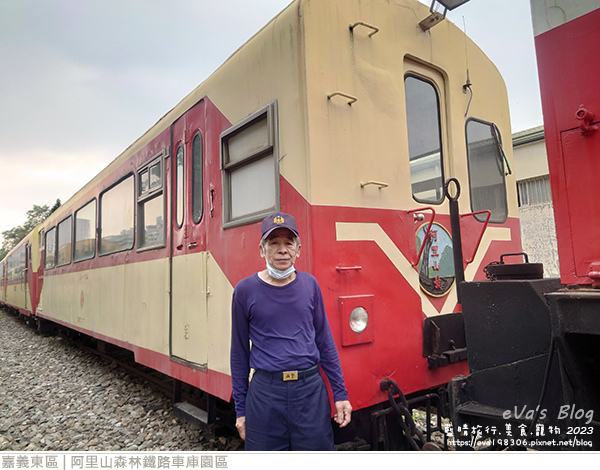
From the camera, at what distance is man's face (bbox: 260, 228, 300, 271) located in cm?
208

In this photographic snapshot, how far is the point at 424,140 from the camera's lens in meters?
3.18

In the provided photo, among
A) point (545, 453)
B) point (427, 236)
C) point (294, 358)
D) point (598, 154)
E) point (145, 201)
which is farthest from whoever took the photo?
point (145, 201)

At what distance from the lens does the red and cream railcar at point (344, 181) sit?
2.48 m

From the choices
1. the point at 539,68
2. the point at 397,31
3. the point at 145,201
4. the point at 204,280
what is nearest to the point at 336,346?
the point at 204,280

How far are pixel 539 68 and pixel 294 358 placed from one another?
1.55 meters

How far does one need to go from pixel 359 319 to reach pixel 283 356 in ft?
2.07

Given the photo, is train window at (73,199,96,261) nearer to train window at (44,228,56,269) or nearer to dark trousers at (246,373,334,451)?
train window at (44,228,56,269)

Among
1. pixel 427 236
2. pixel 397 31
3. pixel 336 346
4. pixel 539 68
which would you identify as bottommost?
pixel 336 346

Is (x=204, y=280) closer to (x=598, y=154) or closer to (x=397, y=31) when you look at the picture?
(x=397, y=31)

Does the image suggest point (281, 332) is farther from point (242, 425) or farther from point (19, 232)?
point (19, 232)

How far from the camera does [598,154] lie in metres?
1.58

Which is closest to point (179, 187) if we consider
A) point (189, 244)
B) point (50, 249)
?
point (189, 244)

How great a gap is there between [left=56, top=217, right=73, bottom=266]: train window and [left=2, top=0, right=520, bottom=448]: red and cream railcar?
4868 millimetres

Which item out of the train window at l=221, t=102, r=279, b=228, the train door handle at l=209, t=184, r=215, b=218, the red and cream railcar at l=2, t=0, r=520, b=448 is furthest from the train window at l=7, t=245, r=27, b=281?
the train window at l=221, t=102, r=279, b=228
